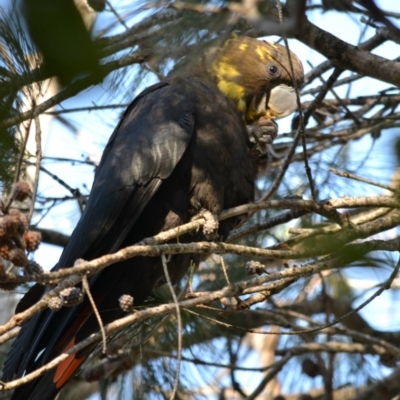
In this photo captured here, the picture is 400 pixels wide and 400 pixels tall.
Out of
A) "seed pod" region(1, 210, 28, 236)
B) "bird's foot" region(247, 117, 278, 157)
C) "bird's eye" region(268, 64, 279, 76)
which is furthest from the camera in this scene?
"bird's eye" region(268, 64, 279, 76)

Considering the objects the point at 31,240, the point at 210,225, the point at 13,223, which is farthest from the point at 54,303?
the point at 210,225

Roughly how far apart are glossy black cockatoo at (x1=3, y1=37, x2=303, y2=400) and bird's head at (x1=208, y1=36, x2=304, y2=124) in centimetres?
22

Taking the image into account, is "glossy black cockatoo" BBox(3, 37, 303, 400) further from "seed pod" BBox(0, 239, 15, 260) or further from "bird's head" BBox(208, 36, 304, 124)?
"seed pod" BBox(0, 239, 15, 260)

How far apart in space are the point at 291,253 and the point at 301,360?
2.64 m

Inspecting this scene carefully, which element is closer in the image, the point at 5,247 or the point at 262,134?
the point at 5,247

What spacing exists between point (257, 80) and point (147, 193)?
1179 mm

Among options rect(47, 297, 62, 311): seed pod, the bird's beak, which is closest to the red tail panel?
rect(47, 297, 62, 311): seed pod

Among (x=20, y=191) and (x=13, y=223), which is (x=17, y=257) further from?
(x=20, y=191)

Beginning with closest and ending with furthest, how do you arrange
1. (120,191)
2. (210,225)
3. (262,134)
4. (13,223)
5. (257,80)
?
(13,223) < (210,225) < (120,191) < (262,134) < (257,80)

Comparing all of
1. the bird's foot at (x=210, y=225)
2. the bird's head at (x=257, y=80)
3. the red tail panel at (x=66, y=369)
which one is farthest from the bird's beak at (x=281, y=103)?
the red tail panel at (x=66, y=369)

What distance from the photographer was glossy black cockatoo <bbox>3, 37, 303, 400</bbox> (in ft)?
10.9

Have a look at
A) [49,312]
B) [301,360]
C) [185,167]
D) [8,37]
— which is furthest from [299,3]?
[301,360]

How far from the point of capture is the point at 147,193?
3434mm

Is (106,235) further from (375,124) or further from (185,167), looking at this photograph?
(375,124)
